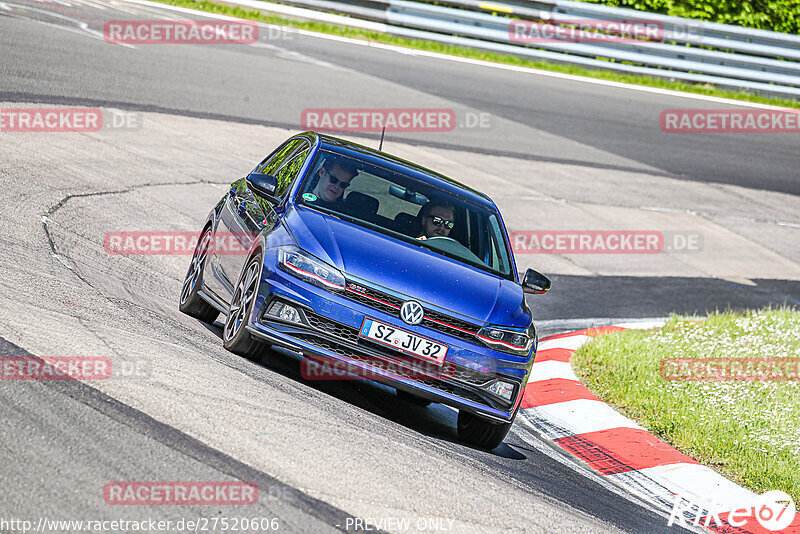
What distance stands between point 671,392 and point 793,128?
55.2 ft

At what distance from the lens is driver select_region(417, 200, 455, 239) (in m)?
7.55

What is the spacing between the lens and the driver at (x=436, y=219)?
7555 mm

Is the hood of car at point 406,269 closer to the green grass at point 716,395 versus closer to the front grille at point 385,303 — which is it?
the front grille at point 385,303

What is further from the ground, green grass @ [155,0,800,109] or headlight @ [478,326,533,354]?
green grass @ [155,0,800,109]

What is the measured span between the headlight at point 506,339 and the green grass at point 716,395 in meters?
1.69

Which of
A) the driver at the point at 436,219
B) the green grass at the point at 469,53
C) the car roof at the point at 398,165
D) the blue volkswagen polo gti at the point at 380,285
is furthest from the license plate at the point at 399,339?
the green grass at the point at 469,53

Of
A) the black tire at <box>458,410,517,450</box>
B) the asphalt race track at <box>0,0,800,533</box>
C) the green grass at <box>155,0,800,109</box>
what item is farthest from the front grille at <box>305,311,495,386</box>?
the green grass at <box>155,0,800,109</box>

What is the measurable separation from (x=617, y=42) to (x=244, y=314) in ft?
64.0

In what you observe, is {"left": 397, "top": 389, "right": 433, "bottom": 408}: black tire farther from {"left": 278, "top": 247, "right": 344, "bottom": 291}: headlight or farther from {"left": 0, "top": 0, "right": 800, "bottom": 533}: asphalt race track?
{"left": 278, "top": 247, "right": 344, "bottom": 291}: headlight

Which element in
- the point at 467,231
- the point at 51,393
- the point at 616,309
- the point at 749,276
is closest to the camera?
the point at 51,393

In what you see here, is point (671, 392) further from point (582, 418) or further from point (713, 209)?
point (713, 209)

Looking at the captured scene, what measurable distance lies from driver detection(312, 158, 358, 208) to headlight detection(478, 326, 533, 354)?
1.45 metres

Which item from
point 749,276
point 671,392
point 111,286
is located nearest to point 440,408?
point 671,392

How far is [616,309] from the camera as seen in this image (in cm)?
1198
